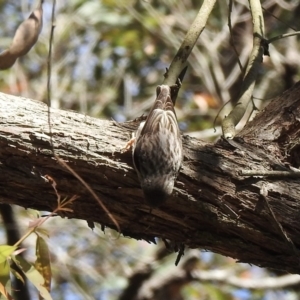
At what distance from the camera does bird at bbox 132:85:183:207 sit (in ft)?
8.89

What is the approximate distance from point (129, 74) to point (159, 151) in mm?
4407

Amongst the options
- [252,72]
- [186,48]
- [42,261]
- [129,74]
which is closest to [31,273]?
[42,261]

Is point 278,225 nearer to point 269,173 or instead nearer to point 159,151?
point 269,173

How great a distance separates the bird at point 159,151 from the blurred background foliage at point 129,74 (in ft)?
9.66

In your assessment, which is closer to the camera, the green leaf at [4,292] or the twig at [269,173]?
the green leaf at [4,292]

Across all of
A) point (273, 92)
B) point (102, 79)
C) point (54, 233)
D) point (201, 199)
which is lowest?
point (54, 233)

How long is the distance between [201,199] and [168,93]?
659 millimetres

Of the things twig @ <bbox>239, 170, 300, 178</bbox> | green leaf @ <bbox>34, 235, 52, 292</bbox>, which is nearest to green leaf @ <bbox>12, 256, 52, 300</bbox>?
green leaf @ <bbox>34, 235, 52, 292</bbox>

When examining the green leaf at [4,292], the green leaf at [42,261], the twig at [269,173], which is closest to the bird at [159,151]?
the twig at [269,173]

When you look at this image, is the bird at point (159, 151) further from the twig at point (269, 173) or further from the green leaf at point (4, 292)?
the green leaf at point (4, 292)

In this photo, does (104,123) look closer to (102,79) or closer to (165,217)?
(165,217)

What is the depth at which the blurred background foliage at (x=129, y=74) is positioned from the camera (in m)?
6.55

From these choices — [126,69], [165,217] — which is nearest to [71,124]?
[165,217]

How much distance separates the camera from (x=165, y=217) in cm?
281
